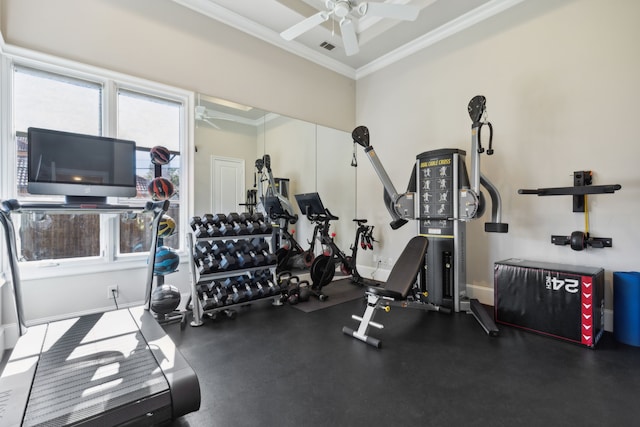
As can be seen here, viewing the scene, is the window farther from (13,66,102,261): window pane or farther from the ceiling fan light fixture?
the ceiling fan light fixture

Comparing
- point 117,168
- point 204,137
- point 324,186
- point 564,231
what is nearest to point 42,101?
point 117,168

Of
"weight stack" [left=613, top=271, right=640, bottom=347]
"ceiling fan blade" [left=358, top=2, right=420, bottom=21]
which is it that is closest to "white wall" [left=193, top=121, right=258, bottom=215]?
"ceiling fan blade" [left=358, top=2, right=420, bottom=21]

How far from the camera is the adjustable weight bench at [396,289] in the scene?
2.67 metres

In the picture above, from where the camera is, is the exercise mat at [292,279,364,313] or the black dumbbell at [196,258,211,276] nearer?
the black dumbbell at [196,258,211,276]

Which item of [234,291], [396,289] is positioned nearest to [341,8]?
[396,289]

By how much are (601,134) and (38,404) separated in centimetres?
479

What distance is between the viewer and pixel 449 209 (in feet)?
11.3

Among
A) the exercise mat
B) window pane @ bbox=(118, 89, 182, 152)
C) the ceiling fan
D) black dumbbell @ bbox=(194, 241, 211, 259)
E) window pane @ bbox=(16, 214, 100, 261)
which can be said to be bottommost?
the exercise mat

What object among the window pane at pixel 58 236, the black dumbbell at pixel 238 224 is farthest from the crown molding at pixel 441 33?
the window pane at pixel 58 236

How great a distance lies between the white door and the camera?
3887mm

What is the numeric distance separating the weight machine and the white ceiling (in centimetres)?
146

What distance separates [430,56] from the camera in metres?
4.41

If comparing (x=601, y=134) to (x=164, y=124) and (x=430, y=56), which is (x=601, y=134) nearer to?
(x=430, y=56)

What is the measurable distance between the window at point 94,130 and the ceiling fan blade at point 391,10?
2.33m
